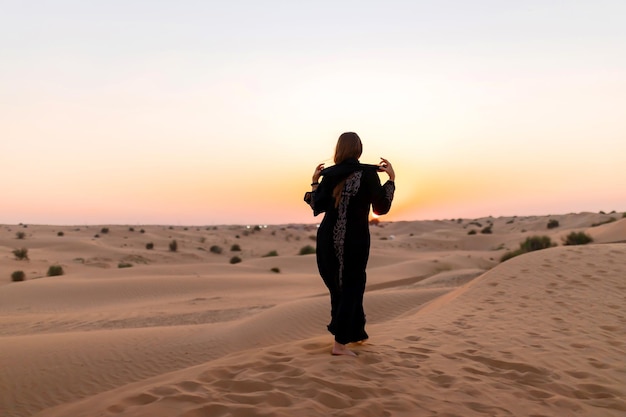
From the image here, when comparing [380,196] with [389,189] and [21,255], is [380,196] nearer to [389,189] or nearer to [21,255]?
[389,189]

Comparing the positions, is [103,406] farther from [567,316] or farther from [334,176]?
[567,316]

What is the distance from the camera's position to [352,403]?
3877mm

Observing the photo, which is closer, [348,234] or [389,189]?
[348,234]

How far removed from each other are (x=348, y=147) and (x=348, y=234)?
0.90 m

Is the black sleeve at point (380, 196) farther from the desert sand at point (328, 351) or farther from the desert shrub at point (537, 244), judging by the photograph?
the desert shrub at point (537, 244)

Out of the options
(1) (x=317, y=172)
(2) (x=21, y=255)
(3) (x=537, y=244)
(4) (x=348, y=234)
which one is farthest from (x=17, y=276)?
(3) (x=537, y=244)

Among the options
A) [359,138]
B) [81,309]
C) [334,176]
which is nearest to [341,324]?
[334,176]

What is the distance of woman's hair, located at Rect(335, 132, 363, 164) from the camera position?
5234 mm

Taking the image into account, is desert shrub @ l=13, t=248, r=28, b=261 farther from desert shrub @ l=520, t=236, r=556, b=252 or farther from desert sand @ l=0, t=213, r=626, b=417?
desert shrub @ l=520, t=236, r=556, b=252

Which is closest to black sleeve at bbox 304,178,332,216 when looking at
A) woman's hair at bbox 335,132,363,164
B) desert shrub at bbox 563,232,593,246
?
woman's hair at bbox 335,132,363,164

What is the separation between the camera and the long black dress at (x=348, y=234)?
16.6ft

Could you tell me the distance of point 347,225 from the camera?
510 centimetres

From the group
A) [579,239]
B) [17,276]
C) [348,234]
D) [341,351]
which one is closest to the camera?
[341,351]

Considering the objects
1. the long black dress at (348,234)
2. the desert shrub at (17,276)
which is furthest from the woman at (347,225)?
the desert shrub at (17,276)
